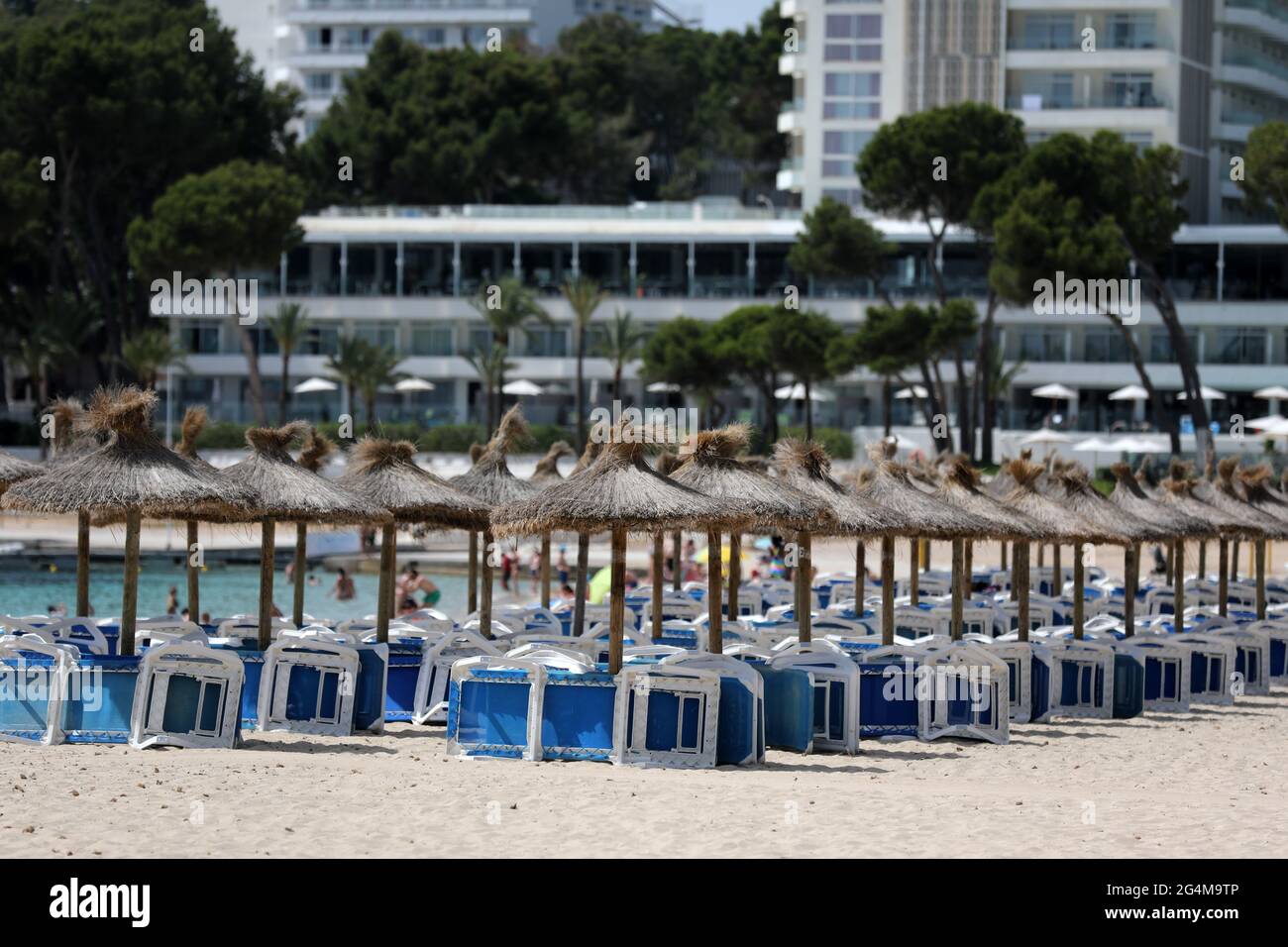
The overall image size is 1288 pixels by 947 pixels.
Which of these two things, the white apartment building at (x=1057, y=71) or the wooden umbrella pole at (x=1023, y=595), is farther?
the white apartment building at (x=1057, y=71)

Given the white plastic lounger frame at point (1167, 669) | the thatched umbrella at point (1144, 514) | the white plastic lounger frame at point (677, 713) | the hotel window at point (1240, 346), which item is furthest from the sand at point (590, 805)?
the hotel window at point (1240, 346)

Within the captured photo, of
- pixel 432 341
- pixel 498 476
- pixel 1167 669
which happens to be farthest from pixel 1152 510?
pixel 432 341

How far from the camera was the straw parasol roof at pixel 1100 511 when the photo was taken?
21234mm

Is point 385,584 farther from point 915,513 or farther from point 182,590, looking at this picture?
point 182,590

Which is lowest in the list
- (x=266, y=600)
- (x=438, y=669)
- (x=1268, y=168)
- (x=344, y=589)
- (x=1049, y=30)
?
(x=344, y=589)

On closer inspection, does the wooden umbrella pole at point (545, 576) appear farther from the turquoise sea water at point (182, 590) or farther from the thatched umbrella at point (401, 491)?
the turquoise sea water at point (182, 590)

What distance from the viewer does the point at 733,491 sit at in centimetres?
1589

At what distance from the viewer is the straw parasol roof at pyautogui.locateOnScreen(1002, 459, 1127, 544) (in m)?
20.2

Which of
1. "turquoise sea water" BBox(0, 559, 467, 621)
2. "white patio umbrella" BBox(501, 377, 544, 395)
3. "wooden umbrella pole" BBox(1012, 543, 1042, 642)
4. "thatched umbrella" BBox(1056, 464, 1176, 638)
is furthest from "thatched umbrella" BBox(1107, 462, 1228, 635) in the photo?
"white patio umbrella" BBox(501, 377, 544, 395)

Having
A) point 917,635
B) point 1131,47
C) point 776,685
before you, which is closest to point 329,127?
point 1131,47

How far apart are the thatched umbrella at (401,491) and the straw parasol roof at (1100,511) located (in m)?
6.74

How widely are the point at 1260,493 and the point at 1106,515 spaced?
6727 mm

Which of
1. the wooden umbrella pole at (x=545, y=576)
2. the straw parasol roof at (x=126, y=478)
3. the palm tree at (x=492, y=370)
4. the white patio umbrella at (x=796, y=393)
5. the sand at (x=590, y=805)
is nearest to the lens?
the sand at (x=590, y=805)

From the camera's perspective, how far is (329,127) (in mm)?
77938
